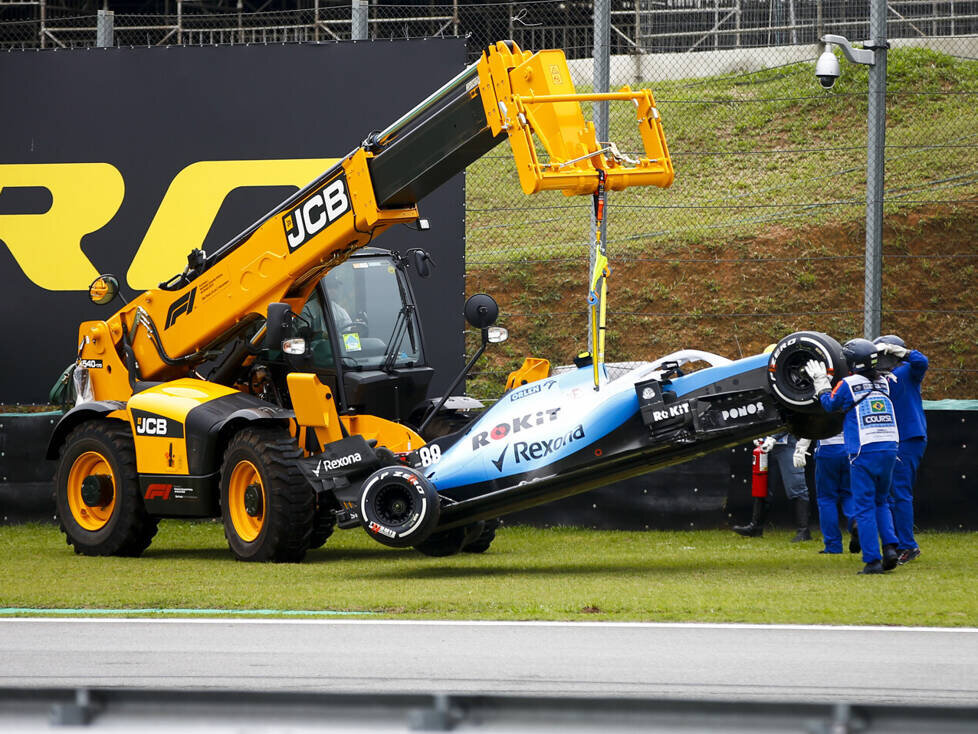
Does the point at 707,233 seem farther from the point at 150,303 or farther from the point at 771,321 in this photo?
the point at 150,303

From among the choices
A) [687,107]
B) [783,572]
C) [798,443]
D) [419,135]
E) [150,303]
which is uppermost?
[687,107]

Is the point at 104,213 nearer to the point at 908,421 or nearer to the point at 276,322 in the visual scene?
the point at 276,322

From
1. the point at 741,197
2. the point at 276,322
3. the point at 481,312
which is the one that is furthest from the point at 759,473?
the point at 741,197

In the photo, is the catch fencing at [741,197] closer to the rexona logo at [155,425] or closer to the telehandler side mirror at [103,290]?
the telehandler side mirror at [103,290]

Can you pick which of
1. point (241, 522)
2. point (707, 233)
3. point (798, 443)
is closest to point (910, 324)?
point (707, 233)

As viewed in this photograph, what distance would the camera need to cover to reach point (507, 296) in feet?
72.6

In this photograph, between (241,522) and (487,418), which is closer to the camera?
(487,418)

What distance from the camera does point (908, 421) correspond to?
41.0ft

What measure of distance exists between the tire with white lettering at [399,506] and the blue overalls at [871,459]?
3.15 m

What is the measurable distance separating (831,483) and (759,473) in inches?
50.7

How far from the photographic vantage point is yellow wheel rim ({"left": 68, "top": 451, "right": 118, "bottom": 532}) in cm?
1373

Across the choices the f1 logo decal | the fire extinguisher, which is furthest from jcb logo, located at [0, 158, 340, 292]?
the fire extinguisher

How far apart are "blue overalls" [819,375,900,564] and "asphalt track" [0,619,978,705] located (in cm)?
279

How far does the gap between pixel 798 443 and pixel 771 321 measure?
26.7 ft
